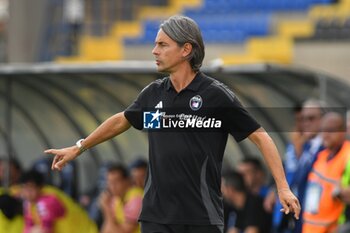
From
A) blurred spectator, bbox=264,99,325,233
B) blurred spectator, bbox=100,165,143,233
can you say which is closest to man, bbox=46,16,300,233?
blurred spectator, bbox=264,99,325,233

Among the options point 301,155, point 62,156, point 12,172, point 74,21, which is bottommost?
point 12,172

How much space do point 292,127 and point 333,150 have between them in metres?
4.29

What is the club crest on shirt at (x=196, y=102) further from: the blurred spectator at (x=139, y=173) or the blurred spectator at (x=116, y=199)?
the blurred spectator at (x=139, y=173)

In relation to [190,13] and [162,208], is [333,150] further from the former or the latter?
[190,13]

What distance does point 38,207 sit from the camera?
12.9 meters

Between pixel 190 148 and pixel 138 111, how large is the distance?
42cm

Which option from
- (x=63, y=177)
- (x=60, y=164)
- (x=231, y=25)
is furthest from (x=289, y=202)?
(x=231, y=25)

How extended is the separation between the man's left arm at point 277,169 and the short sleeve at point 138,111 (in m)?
0.57

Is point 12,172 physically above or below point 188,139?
below

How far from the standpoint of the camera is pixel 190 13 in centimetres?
2331

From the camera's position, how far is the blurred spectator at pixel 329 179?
383 inches

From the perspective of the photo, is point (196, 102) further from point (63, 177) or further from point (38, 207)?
point (63, 177)

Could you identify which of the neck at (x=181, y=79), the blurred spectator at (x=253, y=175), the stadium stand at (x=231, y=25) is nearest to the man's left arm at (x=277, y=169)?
the neck at (x=181, y=79)

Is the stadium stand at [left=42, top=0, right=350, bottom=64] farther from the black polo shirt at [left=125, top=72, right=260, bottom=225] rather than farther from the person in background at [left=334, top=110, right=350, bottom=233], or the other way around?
the black polo shirt at [left=125, top=72, right=260, bottom=225]
